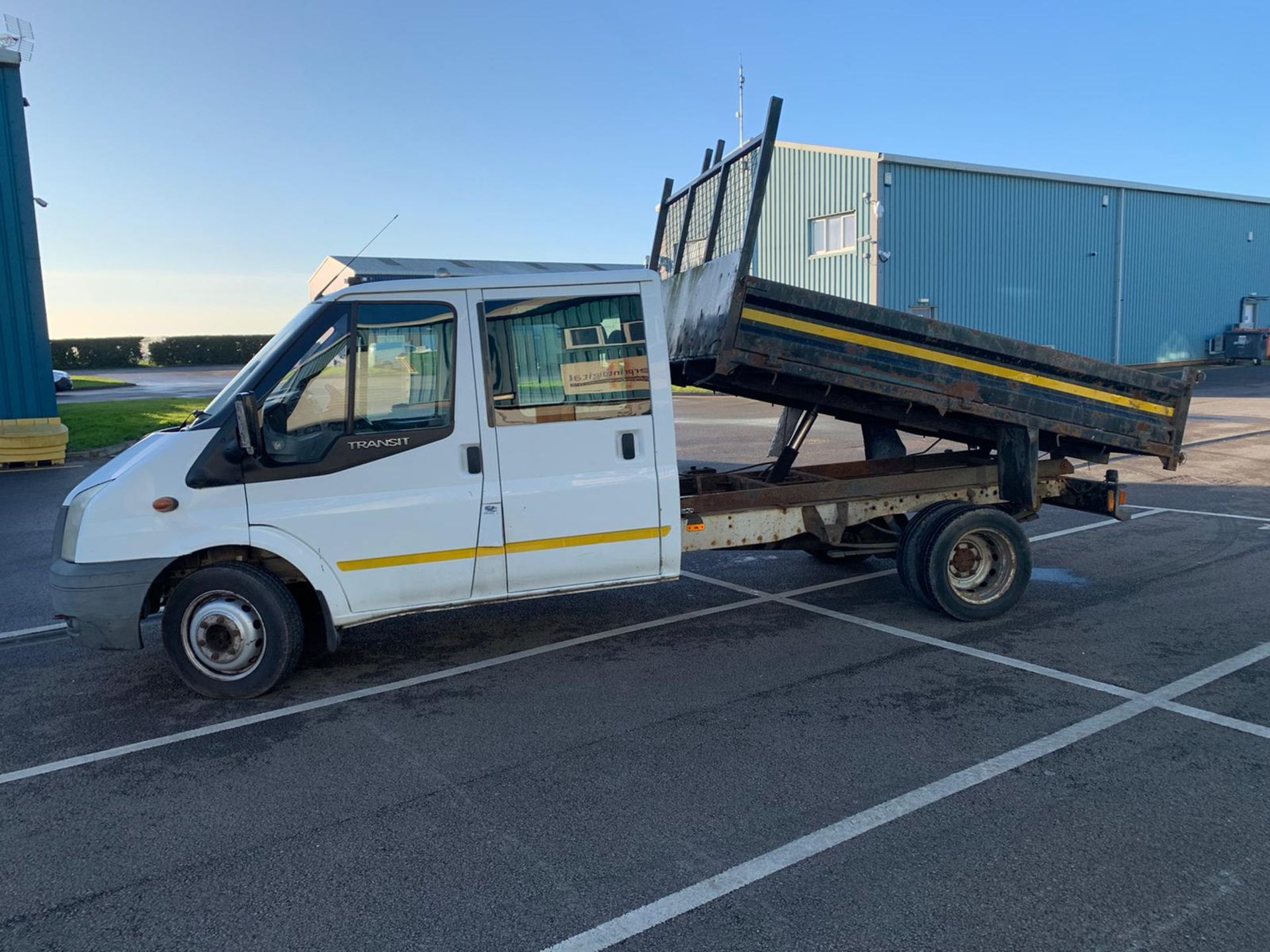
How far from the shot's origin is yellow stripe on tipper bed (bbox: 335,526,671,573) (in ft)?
17.4

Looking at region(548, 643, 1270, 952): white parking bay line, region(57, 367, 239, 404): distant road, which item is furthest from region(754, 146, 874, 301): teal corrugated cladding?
region(548, 643, 1270, 952): white parking bay line

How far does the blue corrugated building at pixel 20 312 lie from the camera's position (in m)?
15.7

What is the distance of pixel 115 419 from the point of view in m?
21.3

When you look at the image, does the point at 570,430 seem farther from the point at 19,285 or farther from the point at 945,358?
the point at 19,285

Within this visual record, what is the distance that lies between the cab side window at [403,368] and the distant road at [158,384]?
2588 cm

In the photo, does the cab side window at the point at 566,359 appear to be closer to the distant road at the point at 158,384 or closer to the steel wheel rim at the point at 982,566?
the steel wheel rim at the point at 982,566

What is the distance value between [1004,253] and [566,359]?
29962 millimetres

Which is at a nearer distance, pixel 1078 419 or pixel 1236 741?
pixel 1236 741

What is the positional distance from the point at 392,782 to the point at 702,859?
1.52 m

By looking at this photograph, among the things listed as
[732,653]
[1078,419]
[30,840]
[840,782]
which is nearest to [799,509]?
[732,653]

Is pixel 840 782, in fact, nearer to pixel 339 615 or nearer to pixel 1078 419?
pixel 339 615

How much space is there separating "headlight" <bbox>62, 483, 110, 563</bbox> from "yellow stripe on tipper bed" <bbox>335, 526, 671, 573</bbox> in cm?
131

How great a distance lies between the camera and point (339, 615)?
5.32 metres

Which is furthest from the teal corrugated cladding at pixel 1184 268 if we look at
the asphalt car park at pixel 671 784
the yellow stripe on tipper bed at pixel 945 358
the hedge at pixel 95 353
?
the hedge at pixel 95 353
